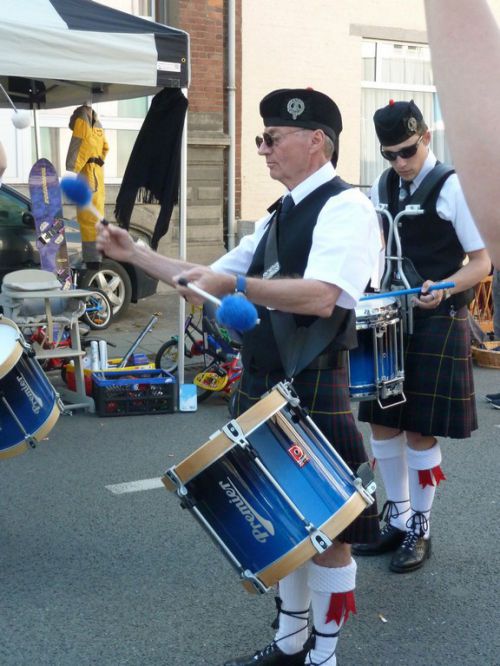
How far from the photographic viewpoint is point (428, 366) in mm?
4008

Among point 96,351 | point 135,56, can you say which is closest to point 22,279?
point 96,351

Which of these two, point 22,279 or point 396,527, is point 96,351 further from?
point 396,527

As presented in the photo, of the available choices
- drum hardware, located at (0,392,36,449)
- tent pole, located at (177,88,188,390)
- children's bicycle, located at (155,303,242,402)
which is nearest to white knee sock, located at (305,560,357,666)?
drum hardware, located at (0,392,36,449)

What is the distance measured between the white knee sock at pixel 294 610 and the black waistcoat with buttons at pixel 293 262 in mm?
715

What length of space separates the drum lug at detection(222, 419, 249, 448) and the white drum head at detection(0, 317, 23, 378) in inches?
65.2

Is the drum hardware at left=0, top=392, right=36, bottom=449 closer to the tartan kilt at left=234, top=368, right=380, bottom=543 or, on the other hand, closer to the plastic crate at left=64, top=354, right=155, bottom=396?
the tartan kilt at left=234, top=368, right=380, bottom=543

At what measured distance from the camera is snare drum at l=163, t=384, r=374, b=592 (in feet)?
8.43

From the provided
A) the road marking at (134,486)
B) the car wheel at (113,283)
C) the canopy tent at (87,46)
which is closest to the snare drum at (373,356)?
the road marking at (134,486)

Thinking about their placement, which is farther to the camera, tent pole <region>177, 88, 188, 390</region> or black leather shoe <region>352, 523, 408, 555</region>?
tent pole <region>177, 88, 188, 390</region>

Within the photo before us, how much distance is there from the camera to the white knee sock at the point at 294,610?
120 inches

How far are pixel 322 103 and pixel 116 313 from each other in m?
7.71

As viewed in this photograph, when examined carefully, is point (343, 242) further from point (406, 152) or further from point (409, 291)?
point (406, 152)

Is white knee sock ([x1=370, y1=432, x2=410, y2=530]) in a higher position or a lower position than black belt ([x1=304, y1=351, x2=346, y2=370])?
lower

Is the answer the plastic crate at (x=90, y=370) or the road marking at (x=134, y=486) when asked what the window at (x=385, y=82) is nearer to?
the plastic crate at (x=90, y=370)
